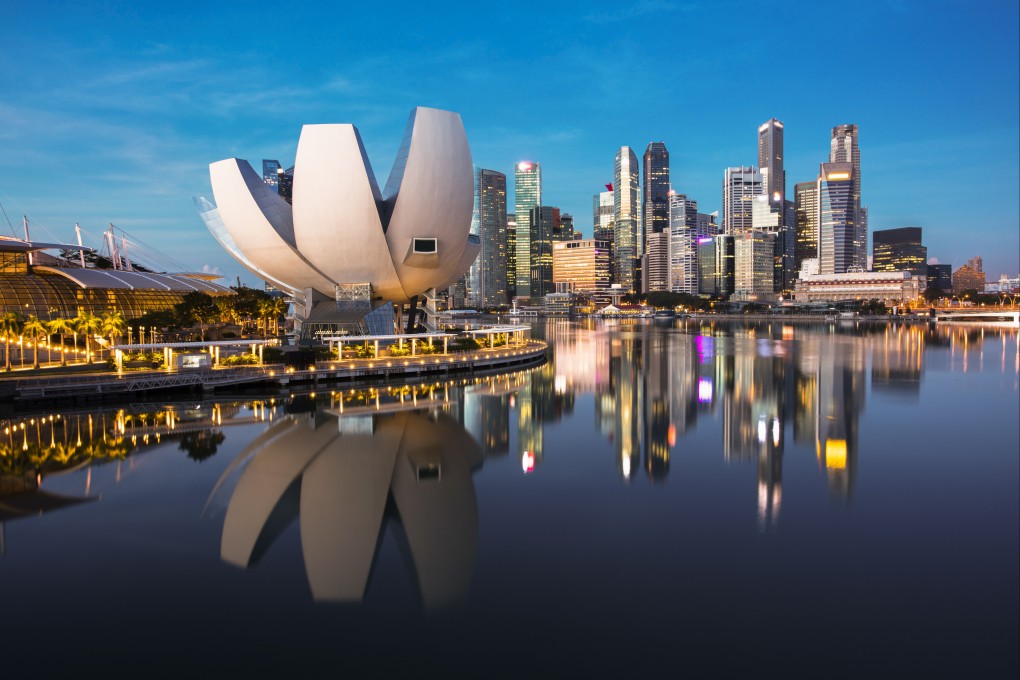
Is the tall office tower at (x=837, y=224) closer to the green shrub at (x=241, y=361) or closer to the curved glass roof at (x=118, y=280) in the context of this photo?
the curved glass roof at (x=118, y=280)

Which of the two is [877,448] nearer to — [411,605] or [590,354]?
[411,605]

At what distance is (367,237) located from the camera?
120 feet

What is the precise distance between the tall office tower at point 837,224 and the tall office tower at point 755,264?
14404 mm

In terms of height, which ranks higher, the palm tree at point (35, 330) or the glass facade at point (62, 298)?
the glass facade at point (62, 298)

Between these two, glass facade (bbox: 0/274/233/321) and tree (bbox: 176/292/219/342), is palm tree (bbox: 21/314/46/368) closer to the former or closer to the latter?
glass facade (bbox: 0/274/233/321)

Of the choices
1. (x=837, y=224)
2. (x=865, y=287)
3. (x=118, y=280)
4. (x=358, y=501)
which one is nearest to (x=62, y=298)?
(x=118, y=280)

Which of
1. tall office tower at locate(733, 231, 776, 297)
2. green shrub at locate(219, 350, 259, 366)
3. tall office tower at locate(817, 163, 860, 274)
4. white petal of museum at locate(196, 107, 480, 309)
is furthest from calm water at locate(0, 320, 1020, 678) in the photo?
tall office tower at locate(817, 163, 860, 274)

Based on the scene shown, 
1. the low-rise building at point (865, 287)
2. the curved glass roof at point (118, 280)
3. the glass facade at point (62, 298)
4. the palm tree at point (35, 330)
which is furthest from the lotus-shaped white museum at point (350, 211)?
the low-rise building at point (865, 287)

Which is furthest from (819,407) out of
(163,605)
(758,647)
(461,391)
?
(163,605)

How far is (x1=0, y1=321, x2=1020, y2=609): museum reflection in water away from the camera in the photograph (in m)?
11.2

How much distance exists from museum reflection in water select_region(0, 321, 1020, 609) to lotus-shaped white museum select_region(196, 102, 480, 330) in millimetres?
10759

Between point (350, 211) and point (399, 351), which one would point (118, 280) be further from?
point (399, 351)

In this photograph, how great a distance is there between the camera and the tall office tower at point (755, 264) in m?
193

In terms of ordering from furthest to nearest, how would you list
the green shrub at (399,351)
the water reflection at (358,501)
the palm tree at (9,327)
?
1. the green shrub at (399,351)
2. the palm tree at (9,327)
3. the water reflection at (358,501)
